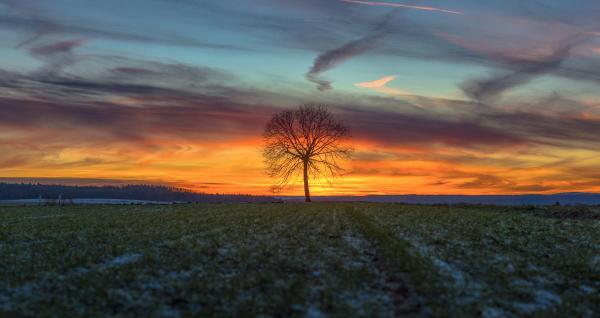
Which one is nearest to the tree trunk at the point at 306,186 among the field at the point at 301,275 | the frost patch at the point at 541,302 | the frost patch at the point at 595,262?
the field at the point at 301,275

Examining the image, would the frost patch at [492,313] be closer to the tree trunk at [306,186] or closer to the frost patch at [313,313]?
the frost patch at [313,313]

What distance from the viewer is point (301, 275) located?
45.1 feet

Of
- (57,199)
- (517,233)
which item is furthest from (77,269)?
(57,199)

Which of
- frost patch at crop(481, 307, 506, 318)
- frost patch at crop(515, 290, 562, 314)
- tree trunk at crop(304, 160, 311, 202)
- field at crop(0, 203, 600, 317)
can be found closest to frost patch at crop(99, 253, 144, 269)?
field at crop(0, 203, 600, 317)

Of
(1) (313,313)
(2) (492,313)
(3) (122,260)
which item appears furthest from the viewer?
(3) (122,260)

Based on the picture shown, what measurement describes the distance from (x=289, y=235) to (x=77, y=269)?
414 inches

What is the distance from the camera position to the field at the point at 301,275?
1076 cm

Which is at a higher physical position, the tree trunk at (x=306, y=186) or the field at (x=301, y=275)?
the tree trunk at (x=306, y=186)

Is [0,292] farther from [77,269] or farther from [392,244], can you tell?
[392,244]

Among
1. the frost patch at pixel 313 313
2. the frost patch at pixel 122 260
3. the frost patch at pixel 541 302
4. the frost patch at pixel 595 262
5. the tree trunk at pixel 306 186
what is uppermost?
the tree trunk at pixel 306 186

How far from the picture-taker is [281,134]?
77250mm

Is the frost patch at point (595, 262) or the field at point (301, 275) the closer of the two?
the field at point (301, 275)

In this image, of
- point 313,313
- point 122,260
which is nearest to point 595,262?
point 313,313

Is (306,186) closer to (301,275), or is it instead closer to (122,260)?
(122,260)
